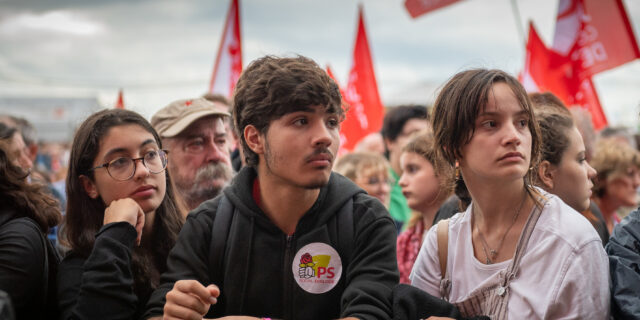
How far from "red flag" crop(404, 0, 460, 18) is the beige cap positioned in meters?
3.71

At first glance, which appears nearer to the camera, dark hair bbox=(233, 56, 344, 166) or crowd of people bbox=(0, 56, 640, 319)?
crowd of people bbox=(0, 56, 640, 319)

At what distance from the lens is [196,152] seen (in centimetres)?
390

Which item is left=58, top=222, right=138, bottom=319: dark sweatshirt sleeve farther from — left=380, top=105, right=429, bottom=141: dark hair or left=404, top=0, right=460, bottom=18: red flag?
left=404, top=0, right=460, bottom=18: red flag

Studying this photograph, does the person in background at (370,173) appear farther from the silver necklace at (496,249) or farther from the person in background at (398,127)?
the silver necklace at (496,249)

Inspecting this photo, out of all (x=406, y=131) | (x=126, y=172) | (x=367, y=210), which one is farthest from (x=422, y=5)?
(x=126, y=172)

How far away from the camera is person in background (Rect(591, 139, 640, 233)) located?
4613 mm

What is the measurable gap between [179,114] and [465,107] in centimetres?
231

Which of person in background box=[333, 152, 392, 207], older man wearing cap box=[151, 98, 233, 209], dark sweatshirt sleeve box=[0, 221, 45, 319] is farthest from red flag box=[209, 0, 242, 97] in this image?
dark sweatshirt sleeve box=[0, 221, 45, 319]

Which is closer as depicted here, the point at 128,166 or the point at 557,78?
the point at 128,166

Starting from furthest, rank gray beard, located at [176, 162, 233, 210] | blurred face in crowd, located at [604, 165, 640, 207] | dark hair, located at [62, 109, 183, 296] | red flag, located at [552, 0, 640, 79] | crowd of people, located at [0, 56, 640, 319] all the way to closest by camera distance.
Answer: red flag, located at [552, 0, 640, 79], blurred face in crowd, located at [604, 165, 640, 207], gray beard, located at [176, 162, 233, 210], dark hair, located at [62, 109, 183, 296], crowd of people, located at [0, 56, 640, 319]

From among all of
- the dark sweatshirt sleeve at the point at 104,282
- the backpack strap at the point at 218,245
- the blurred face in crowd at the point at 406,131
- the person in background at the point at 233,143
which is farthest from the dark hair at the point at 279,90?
the blurred face in crowd at the point at 406,131

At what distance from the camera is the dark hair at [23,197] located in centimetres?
264

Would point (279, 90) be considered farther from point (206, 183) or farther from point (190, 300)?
point (206, 183)

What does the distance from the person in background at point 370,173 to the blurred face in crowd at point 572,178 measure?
1.88 m
